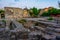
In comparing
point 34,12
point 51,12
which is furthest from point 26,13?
point 51,12

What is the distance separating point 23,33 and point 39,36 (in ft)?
1.05

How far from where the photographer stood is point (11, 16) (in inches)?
580

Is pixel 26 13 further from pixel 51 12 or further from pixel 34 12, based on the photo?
pixel 51 12

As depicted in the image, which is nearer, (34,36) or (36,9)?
(34,36)

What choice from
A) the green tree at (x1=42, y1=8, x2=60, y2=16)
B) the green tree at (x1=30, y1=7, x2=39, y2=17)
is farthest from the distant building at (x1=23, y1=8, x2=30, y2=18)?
the green tree at (x1=42, y1=8, x2=60, y2=16)

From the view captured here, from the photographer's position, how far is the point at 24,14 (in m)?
15.8

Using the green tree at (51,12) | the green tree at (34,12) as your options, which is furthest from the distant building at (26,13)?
the green tree at (51,12)

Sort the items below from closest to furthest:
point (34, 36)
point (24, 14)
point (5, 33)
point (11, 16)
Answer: point (34, 36)
point (5, 33)
point (11, 16)
point (24, 14)

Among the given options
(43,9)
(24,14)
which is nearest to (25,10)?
(24,14)

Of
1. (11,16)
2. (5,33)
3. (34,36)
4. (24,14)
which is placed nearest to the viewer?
(34,36)

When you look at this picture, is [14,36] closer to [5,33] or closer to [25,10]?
[5,33]

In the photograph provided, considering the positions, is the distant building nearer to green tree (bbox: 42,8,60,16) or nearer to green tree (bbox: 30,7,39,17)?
green tree (bbox: 30,7,39,17)

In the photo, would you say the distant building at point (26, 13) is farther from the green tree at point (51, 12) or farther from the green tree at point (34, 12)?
the green tree at point (51, 12)

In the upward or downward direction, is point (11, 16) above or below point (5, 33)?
below
